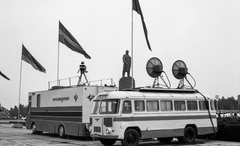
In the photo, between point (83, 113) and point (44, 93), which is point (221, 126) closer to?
point (83, 113)

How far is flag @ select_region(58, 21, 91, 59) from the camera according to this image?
25.8 m

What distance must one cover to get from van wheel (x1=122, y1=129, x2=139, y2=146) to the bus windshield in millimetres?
1220

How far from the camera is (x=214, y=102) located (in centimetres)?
1980

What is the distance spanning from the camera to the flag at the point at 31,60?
3081 cm

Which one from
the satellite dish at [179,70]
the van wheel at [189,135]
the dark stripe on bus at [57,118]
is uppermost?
the satellite dish at [179,70]

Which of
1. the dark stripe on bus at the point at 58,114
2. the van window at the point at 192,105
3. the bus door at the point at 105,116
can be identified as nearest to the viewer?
the bus door at the point at 105,116

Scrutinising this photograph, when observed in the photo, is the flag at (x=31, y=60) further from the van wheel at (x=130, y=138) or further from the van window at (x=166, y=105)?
the van wheel at (x=130, y=138)

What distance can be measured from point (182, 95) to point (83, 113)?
594 centimetres

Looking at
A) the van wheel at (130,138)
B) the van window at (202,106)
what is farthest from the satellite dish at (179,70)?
the van wheel at (130,138)

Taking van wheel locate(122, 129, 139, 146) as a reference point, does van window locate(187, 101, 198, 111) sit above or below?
above

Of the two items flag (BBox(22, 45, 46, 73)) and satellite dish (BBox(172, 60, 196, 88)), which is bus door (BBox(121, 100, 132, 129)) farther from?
flag (BBox(22, 45, 46, 73))

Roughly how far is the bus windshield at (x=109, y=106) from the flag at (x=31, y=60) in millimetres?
15669

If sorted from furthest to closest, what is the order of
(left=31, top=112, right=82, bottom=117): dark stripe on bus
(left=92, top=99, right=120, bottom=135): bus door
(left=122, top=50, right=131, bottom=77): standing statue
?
1. (left=122, top=50, right=131, bottom=77): standing statue
2. (left=31, top=112, right=82, bottom=117): dark stripe on bus
3. (left=92, top=99, right=120, bottom=135): bus door

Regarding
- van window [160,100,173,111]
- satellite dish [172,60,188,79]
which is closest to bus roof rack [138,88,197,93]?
van window [160,100,173,111]
